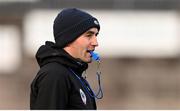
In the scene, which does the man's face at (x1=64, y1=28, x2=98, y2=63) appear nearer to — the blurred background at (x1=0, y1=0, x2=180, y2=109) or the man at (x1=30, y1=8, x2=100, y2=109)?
the man at (x1=30, y1=8, x2=100, y2=109)

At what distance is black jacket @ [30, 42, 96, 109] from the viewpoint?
2.79 meters

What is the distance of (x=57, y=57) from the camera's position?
2928mm

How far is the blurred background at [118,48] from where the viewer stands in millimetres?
11891

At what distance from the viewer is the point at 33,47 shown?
1291 centimetres

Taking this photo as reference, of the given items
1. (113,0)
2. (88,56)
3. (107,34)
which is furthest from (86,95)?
(113,0)

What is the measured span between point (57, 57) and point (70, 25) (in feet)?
0.61

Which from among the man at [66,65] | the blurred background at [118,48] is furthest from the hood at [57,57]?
the blurred background at [118,48]

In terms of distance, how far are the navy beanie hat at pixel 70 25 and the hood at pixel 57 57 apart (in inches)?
1.2

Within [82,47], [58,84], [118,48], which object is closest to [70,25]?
[82,47]

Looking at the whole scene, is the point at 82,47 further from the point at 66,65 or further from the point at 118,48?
the point at 118,48

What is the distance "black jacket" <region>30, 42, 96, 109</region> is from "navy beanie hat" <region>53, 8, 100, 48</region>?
0.05m

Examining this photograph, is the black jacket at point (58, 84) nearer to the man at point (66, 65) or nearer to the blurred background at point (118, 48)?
the man at point (66, 65)

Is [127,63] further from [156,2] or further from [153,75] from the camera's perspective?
[156,2]

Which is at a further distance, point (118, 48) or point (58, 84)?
point (118, 48)
